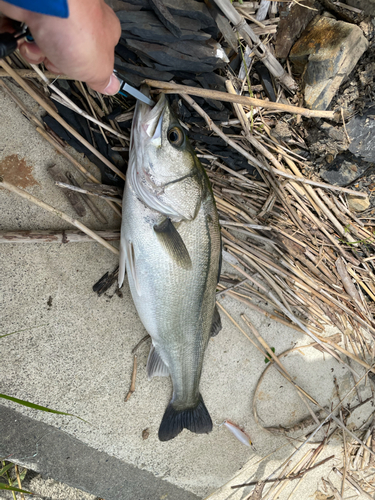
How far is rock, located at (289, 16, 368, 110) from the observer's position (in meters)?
2.15

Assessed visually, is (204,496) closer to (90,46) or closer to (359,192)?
(359,192)

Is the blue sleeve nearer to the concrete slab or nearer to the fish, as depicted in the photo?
the fish

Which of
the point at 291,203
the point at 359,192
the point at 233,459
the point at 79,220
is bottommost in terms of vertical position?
the point at 233,459

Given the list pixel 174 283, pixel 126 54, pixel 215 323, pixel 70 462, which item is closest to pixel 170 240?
pixel 174 283

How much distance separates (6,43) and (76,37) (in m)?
0.26

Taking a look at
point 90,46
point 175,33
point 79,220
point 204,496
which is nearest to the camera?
point 90,46

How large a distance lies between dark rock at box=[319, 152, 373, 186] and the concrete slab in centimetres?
131

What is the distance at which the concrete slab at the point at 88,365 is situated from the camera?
2277mm

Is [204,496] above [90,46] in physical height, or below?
below

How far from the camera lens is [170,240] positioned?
82.3 inches

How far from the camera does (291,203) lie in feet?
8.87

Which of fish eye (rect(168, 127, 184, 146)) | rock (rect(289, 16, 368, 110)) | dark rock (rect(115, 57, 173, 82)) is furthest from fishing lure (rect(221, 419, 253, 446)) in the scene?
dark rock (rect(115, 57, 173, 82))

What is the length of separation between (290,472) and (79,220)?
3.06m

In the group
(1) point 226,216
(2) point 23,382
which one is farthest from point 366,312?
(2) point 23,382
